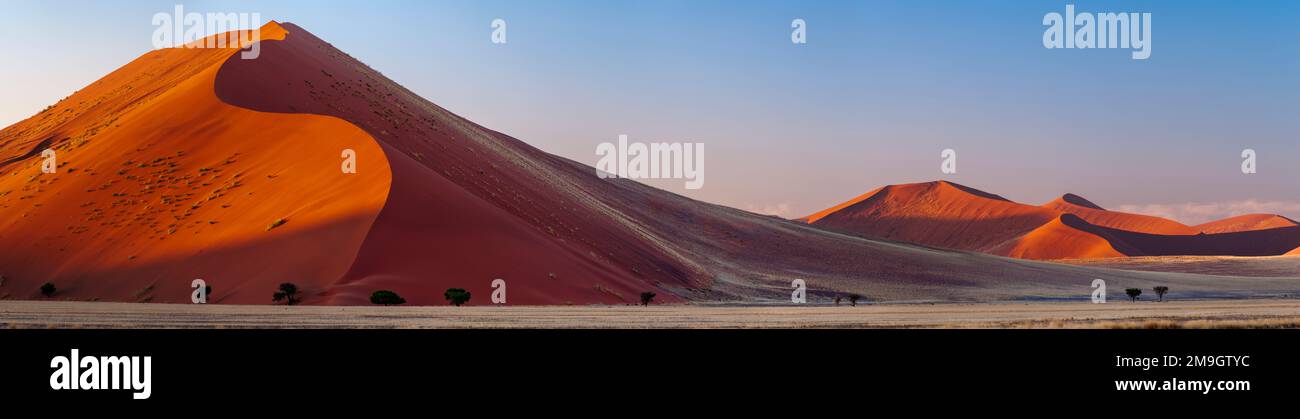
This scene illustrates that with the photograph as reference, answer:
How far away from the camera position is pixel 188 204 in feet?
196

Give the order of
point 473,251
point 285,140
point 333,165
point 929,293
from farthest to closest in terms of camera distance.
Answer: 1. point 929,293
2. point 285,140
3. point 333,165
4. point 473,251

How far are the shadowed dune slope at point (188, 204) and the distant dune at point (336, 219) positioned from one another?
0.14 meters

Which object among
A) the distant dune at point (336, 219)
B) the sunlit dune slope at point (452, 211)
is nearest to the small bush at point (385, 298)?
the distant dune at point (336, 219)

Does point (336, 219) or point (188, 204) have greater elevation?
point (188, 204)

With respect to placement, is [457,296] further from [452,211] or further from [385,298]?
[452,211]

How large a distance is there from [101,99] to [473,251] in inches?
2172

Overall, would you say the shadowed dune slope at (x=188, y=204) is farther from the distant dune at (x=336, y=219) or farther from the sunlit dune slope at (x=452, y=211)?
the sunlit dune slope at (x=452, y=211)

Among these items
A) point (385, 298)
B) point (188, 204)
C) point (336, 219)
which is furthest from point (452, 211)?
point (188, 204)

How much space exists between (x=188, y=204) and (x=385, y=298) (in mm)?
22226

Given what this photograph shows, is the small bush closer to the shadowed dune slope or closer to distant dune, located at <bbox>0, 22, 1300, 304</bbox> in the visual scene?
distant dune, located at <bbox>0, 22, 1300, 304</bbox>

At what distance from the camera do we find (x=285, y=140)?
65.1 meters
